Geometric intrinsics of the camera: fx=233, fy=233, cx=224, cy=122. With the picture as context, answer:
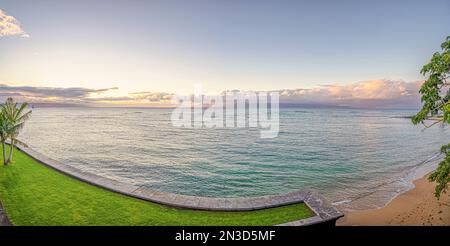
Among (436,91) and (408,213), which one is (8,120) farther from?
(408,213)

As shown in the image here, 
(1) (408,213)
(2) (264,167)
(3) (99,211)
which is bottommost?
(1) (408,213)

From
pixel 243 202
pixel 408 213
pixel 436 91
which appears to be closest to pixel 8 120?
pixel 243 202

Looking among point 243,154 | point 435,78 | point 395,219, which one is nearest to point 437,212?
point 395,219

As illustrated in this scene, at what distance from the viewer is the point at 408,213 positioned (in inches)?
498

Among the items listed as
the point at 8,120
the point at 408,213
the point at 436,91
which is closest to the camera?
the point at 436,91

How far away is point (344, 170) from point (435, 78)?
16.2m

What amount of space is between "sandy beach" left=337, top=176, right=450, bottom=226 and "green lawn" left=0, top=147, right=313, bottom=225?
4.23 meters

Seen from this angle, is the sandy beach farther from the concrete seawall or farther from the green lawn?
the green lawn

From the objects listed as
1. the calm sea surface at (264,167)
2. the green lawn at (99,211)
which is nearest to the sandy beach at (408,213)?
the calm sea surface at (264,167)

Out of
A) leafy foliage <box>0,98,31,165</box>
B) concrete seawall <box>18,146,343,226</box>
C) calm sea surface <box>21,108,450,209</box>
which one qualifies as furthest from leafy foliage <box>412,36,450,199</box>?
leafy foliage <box>0,98,31,165</box>

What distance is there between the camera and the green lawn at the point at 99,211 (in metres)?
9.27

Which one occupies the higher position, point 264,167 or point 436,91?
point 436,91

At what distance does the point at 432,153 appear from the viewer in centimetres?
2941

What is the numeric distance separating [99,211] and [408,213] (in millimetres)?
15577
